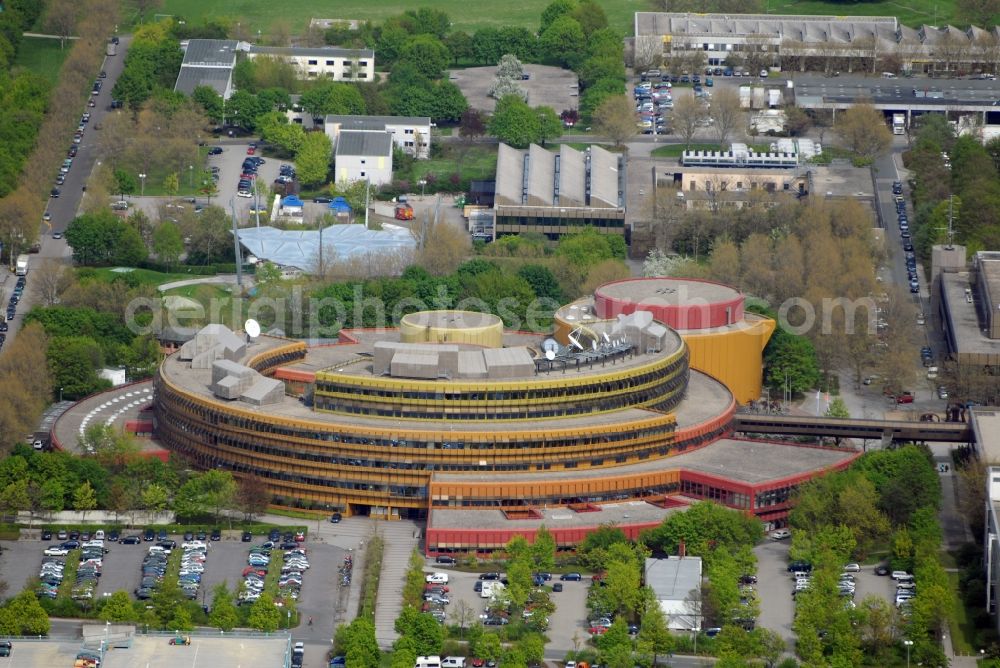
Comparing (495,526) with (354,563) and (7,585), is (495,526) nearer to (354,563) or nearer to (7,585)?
(354,563)

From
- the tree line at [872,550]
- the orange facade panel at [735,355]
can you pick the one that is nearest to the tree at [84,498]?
the tree line at [872,550]

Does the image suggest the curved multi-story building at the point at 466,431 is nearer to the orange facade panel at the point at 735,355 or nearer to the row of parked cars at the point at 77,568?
the orange facade panel at the point at 735,355

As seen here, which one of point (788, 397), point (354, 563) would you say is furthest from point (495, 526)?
point (788, 397)

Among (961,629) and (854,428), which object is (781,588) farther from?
(854,428)

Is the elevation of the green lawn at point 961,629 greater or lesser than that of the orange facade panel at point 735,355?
lesser

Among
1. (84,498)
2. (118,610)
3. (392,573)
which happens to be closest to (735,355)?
(392,573)

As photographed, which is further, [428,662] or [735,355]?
[735,355]
